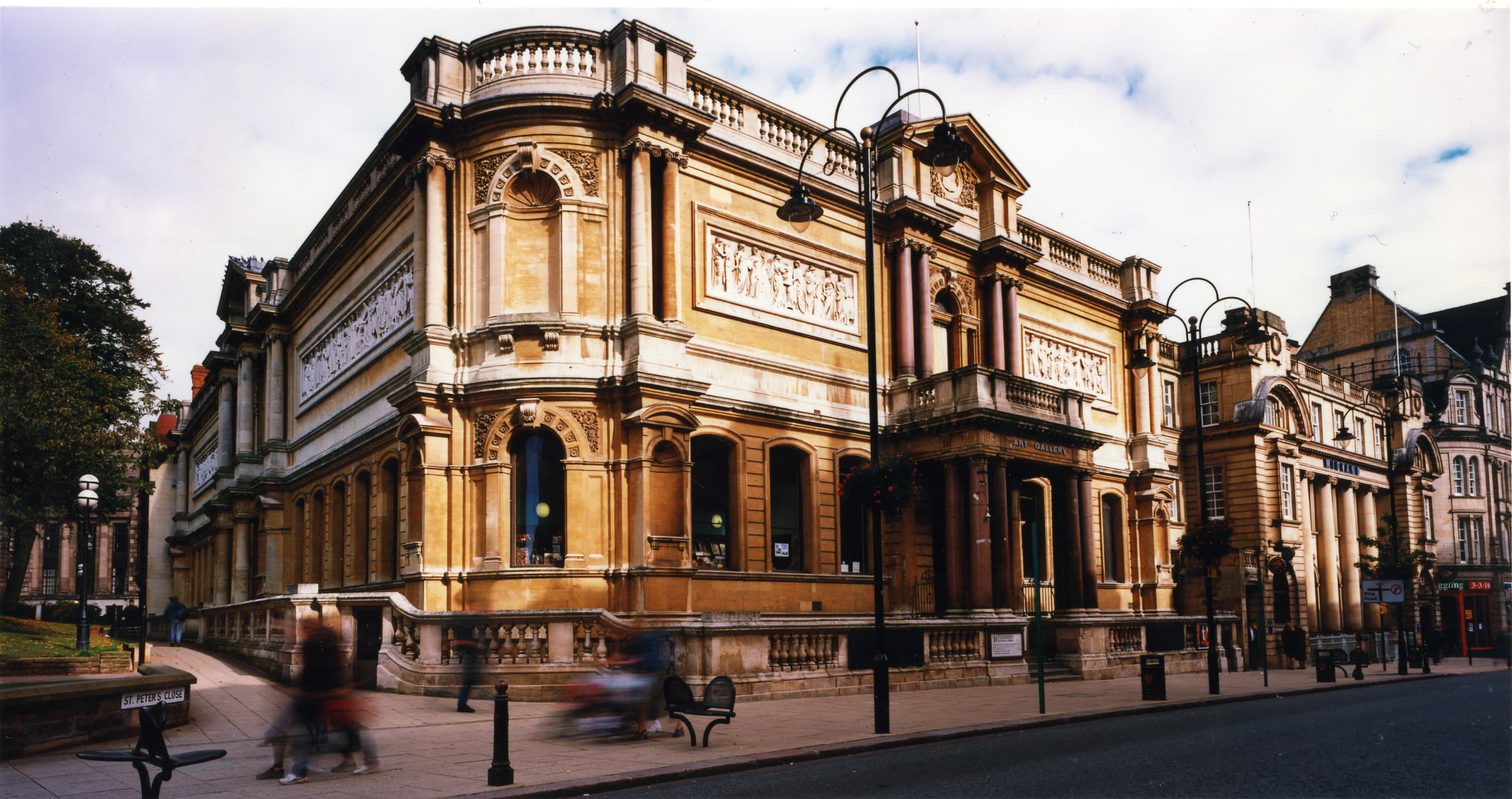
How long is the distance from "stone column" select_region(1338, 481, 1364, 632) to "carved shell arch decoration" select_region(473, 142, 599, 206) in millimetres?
Answer: 43628

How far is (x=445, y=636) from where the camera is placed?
2067 centimetres

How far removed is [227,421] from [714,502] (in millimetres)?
26925

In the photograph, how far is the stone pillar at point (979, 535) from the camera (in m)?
28.5

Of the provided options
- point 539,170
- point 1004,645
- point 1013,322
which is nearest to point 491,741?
point 539,170

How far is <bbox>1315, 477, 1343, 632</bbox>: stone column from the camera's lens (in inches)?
2056

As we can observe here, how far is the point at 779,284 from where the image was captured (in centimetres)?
2883

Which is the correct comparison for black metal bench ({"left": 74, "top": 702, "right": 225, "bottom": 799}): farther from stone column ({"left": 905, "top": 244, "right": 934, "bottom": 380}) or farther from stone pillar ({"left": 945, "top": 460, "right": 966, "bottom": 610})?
stone column ({"left": 905, "top": 244, "right": 934, "bottom": 380})

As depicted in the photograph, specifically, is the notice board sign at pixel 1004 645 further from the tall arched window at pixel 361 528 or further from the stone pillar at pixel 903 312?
the tall arched window at pixel 361 528

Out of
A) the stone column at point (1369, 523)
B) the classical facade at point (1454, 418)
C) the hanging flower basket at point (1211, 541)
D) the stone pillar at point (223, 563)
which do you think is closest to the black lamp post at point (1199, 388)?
the hanging flower basket at point (1211, 541)

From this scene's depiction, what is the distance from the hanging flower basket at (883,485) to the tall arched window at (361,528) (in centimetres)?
1542

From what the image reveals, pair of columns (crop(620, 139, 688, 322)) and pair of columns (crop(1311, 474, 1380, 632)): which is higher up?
pair of columns (crop(620, 139, 688, 322))

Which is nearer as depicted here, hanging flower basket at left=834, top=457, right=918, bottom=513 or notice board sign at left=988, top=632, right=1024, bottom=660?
hanging flower basket at left=834, top=457, right=918, bottom=513

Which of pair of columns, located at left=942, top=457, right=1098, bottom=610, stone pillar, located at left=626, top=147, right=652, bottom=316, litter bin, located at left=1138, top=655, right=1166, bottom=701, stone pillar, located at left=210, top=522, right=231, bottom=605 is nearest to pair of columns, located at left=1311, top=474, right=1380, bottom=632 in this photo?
pair of columns, located at left=942, top=457, right=1098, bottom=610

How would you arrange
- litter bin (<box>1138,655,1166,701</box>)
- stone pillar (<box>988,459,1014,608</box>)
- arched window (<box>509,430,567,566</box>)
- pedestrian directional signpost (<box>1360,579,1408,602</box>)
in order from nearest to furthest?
litter bin (<box>1138,655,1166,701</box>) < arched window (<box>509,430,567,566</box>) < stone pillar (<box>988,459,1014,608</box>) < pedestrian directional signpost (<box>1360,579,1408,602</box>)
